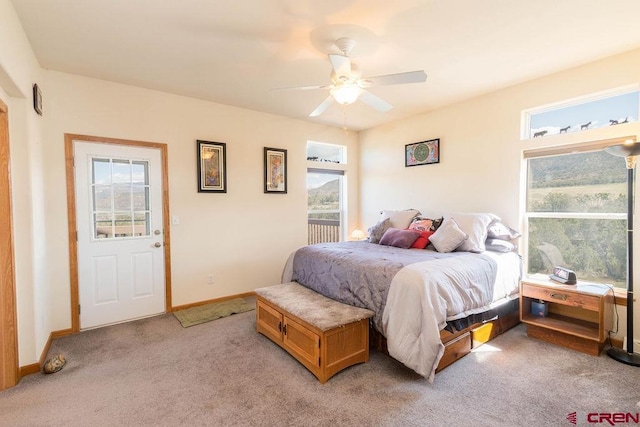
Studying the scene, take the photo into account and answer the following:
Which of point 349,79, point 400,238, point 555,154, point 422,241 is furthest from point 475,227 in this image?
point 349,79

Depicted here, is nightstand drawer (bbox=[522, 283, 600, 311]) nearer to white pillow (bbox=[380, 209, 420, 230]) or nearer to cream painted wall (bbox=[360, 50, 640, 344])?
cream painted wall (bbox=[360, 50, 640, 344])

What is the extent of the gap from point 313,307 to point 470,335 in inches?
54.3

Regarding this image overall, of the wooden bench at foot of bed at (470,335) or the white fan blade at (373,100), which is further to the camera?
the white fan blade at (373,100)

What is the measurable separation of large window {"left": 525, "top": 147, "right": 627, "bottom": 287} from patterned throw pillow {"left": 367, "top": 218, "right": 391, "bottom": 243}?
1577 millimetres

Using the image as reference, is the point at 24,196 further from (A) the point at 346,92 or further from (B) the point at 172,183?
(A) the point at 346,92

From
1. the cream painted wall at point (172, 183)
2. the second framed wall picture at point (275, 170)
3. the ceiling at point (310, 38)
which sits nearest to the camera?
the ceiling at point (310, 38)

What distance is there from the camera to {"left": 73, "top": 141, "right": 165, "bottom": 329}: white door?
307 cm

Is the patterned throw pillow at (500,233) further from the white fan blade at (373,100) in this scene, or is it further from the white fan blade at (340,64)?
the white fan blade at (340,64)

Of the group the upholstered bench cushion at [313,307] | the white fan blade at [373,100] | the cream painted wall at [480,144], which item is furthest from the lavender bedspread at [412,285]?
the white fan blade at [373,100]

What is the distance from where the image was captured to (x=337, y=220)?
17.6 feet

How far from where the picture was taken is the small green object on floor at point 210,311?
129 inches

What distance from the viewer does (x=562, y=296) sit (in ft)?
8.54

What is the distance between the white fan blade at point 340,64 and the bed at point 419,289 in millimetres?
1566

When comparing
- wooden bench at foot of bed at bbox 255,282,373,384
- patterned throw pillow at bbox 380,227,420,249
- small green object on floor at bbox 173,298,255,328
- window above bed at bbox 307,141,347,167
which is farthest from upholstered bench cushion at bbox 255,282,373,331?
window above bed at bbox 307,141,347,167
